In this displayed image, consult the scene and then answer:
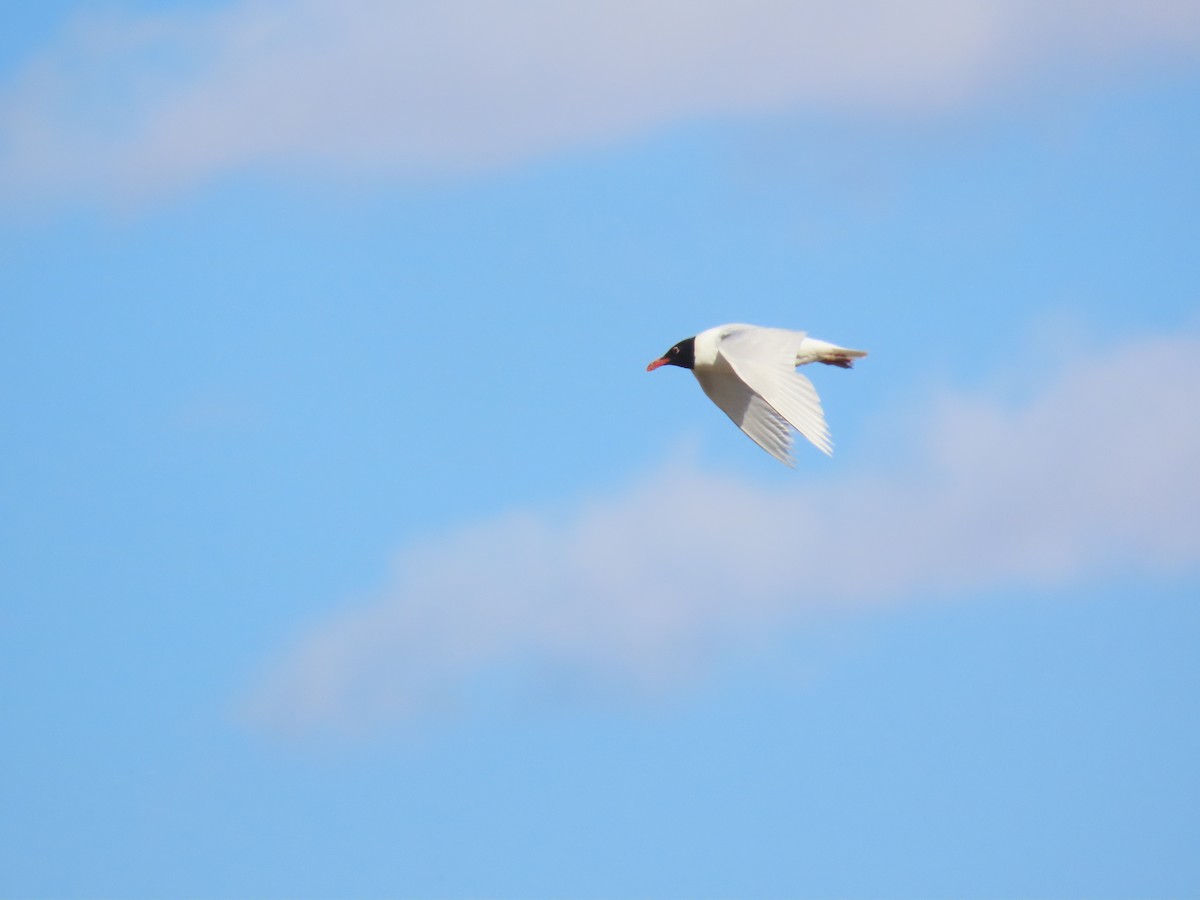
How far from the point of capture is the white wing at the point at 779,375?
77.9 feet

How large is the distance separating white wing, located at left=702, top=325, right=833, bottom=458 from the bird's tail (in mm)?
838

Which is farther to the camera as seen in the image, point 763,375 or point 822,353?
point 822,353

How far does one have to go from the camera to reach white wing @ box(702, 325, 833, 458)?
2373 cm

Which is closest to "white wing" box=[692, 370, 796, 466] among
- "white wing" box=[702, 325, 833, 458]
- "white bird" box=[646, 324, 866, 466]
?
"white bird" box=[646, 324, 866, 466]

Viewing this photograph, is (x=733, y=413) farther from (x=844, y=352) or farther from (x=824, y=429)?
(x=824, y=429)

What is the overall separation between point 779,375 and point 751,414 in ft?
7.33

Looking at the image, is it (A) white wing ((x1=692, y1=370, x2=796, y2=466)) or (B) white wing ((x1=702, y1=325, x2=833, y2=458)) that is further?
(A) white wing ((x1=692, y1=370, x2=796, y2=466))

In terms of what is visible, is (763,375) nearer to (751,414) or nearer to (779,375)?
(779,375)

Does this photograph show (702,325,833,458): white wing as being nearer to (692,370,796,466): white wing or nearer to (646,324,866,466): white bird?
(646,324,866,466): white bird

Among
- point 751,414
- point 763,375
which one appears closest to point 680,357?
point 751,414

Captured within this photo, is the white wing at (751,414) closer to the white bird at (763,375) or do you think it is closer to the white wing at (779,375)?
the white bird at (763,375)

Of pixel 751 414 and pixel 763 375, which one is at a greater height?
pixel 751 414

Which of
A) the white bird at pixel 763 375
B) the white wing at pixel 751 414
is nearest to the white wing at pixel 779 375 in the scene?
the white bird at pixel 763 375

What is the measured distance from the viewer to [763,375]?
2458 centimetres
